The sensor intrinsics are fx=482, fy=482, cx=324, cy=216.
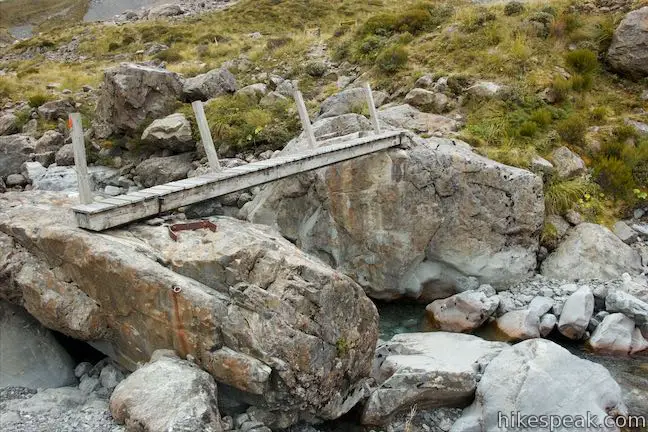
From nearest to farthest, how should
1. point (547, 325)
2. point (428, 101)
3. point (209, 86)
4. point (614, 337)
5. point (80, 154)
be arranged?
point (80, 154), point (614, 337), point (547, 325), point (428, 101), point (209, 86)

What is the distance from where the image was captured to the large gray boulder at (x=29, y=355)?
6741 mm

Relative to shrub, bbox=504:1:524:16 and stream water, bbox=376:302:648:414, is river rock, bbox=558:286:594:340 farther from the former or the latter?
shrub, bbox=504:1:524:16

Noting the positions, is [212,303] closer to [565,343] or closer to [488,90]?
[565,343]

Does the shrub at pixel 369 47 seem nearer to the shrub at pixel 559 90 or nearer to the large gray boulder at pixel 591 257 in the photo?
the shrub at pixel 559 90

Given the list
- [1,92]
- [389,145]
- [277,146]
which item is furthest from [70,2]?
[389,145]

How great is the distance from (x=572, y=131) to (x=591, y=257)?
4540mm

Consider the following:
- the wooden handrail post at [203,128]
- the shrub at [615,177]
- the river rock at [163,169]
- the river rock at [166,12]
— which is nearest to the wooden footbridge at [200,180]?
the wooden handrail post at [203,128]

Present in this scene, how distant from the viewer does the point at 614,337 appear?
8445mm

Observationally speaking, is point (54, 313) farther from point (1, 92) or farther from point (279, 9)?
point (279, 9)

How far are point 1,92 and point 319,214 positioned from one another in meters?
21.7

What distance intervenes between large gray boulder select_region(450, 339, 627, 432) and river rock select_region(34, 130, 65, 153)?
17250 millimetres

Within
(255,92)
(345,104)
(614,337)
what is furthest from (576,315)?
(255,92)

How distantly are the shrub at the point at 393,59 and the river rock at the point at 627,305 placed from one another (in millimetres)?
11780

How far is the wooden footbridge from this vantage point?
635cm
